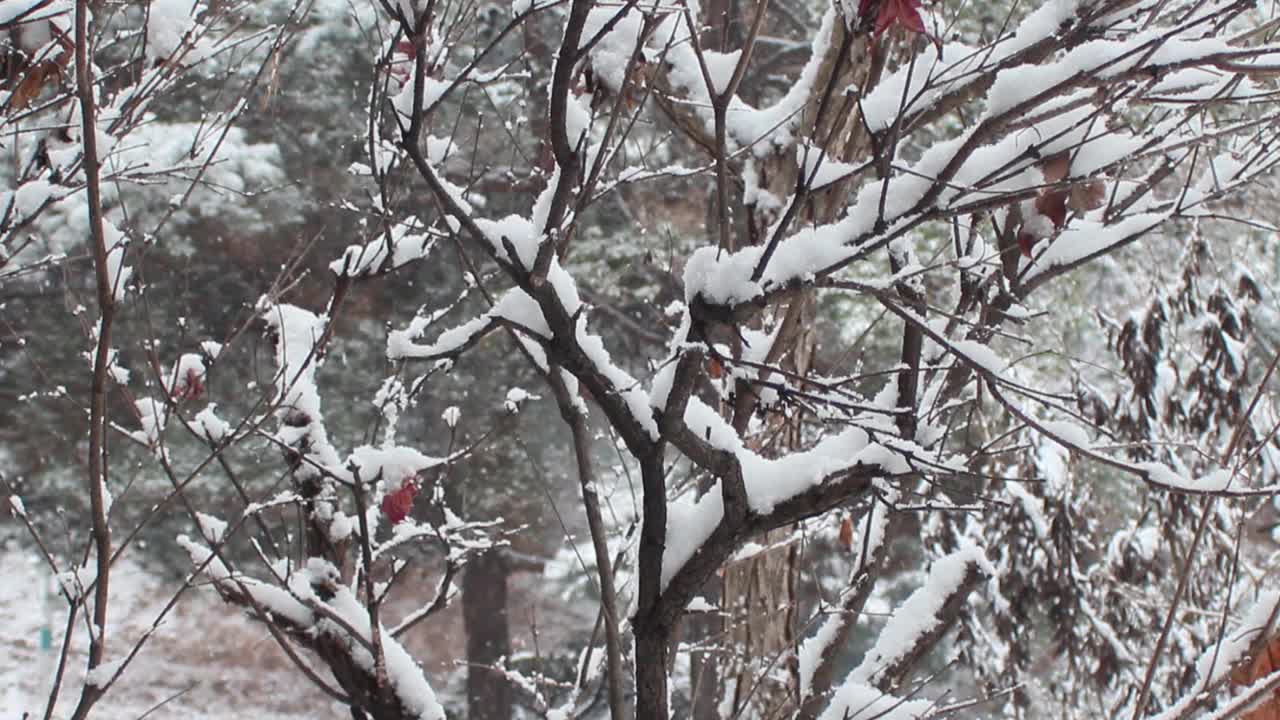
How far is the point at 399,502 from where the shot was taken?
2.51 m

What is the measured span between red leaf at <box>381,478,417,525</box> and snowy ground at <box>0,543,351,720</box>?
9.58 metres

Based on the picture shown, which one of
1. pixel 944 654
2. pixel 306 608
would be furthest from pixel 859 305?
pixel 306 608

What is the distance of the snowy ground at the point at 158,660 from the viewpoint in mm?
11617

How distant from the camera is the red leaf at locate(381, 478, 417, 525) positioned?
98.3 inches

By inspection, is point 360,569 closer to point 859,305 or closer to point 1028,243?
point 1028,243

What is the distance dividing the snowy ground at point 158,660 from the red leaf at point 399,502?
31.4 feet

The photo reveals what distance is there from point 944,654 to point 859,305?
515 centimetres

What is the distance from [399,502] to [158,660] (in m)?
11.3

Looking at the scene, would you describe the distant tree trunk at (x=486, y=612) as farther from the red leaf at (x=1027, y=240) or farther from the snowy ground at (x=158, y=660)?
the red leaf at (x=1027, y=240)

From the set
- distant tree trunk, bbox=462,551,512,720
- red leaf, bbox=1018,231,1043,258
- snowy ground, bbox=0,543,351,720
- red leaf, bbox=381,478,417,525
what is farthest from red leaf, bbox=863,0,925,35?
snowy ground, bbox=0,543,351,720

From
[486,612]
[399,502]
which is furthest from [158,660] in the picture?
[399,502]

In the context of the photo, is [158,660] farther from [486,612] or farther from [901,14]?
[901,14]

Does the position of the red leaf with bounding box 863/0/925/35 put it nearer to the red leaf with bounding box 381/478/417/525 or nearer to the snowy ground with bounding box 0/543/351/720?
the red leaf with bounding box 381/478/417/525

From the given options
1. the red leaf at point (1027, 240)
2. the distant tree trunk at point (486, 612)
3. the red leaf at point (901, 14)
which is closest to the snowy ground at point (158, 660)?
the distant tree trunk at point (486, 612)
